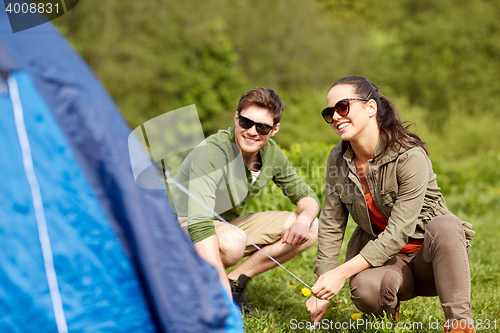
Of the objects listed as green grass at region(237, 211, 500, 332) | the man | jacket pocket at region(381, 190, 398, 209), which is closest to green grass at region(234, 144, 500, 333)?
green grass at region(237, 211, 500, 332)

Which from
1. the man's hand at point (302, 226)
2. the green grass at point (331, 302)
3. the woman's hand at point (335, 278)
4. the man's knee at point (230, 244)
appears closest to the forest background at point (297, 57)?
the green grass at point (331, 302)

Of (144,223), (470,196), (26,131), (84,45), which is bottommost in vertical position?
(470,196)

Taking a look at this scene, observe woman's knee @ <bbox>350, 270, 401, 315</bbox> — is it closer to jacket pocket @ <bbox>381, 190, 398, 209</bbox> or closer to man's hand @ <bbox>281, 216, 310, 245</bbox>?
jacket pocket @ <bbox>381, 190, 398, 209</bbox>

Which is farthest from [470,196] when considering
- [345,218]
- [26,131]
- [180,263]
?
[26,131]

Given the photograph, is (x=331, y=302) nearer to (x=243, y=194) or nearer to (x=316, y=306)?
(x=316, y=306)

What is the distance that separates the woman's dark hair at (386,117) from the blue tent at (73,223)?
42.8 inches

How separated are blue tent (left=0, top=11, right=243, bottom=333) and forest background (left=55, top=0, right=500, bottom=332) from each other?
368 inches

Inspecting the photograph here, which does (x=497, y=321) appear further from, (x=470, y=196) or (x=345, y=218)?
(x=470, y=196)

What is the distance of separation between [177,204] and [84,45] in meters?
18.1

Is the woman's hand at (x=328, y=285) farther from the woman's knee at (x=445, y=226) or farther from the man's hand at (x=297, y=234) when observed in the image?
the man's hand at (x=297, y=234)

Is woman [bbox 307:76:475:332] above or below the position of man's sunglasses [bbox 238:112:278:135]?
below

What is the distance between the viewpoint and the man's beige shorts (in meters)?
2.72

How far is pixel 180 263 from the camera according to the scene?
1.66 meters

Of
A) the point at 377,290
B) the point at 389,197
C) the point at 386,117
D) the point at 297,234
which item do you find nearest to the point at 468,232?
the point at 389,197
